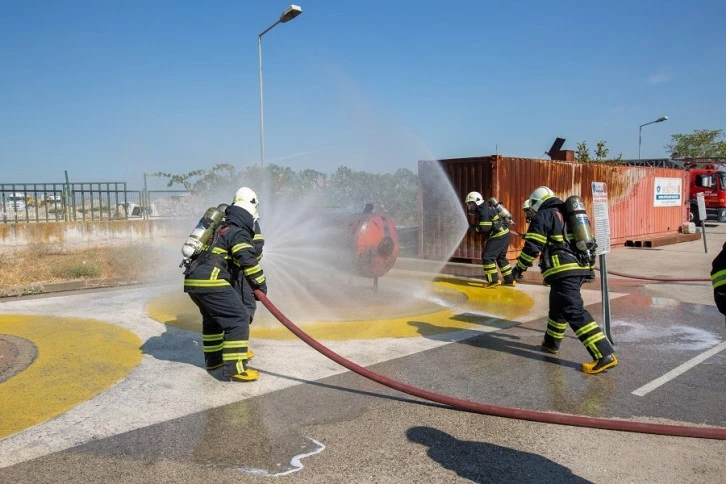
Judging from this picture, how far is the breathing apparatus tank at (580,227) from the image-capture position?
17.8 feet

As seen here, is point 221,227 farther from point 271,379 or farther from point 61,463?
point 61,463

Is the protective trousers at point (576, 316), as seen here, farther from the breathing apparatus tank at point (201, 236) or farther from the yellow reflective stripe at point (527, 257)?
the breathing apparatus tank at point (201, 236)

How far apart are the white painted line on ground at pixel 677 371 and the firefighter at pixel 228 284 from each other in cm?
351

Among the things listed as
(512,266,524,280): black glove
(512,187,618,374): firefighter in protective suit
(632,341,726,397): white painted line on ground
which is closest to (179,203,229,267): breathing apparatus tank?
(512,187,618,374): firefighter in protective suit

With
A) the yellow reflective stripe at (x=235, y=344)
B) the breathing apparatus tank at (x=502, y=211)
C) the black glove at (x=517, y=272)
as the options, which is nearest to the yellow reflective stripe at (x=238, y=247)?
the yellow reflective stripe at (x=235, y=344)

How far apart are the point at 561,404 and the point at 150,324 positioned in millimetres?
5466

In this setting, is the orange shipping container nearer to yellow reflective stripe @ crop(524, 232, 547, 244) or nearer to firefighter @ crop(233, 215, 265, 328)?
yellow reflective stripe @ crop(524, 232, 547, 244)

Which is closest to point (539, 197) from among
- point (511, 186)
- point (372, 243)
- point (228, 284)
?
point (228, 284)

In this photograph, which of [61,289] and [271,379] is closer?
[271,379]

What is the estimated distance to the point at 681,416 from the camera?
4156mm

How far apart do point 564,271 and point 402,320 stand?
2.72 m

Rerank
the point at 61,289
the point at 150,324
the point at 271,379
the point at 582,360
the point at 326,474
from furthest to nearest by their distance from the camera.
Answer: the point at 61,289 → the point at 150,324 → the point at 582,360 → the point at 271,379 → the point at 326,474

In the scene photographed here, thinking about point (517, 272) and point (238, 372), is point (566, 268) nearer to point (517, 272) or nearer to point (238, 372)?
point (517, 272)

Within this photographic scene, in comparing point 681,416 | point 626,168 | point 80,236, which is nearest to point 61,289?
point 80,236
